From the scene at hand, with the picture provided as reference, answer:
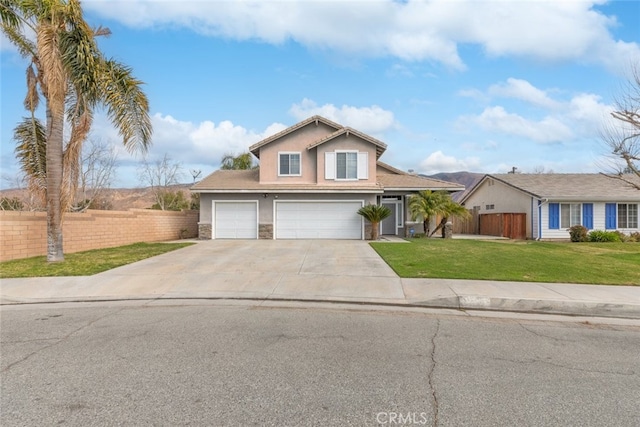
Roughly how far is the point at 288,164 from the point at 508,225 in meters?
14.5

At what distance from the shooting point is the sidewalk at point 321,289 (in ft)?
24.6

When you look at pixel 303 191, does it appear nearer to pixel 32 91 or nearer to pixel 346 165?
pixel 346 165

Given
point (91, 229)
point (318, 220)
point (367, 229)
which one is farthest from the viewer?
point (318, 220)

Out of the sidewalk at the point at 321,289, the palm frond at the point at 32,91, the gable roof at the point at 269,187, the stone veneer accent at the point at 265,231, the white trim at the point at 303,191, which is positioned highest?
the palm frond at the point at 32,91

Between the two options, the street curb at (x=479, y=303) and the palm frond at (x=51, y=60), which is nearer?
the street curb at (x=479, y=303)

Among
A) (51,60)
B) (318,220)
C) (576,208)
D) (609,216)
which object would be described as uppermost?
(51,60)

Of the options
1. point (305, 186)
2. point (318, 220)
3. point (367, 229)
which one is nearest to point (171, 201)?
point (305, 186)

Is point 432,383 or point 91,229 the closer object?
point 432,383

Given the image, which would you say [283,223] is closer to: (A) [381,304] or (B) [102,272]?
(B) [102,272]

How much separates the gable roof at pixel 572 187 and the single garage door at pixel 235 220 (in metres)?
16.6

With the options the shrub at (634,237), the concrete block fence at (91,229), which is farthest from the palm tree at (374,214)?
the shrub at (634,237)

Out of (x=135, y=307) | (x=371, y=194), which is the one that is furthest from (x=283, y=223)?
(x=135, y=307)

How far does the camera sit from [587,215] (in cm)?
2327

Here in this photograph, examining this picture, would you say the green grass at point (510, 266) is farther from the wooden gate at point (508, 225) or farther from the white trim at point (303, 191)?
the wooden gate at point (508, 225)
